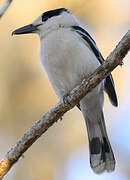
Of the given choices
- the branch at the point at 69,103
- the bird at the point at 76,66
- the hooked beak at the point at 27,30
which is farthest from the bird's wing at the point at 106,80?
the branch at the point at 69,103

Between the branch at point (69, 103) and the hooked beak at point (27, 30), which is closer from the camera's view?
the branch at point (69, 103)

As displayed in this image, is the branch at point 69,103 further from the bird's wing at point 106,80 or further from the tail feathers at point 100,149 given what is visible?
the tail feathers at point 100,149

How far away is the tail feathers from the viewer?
12.2 ft

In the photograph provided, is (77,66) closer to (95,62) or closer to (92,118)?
(95,62)

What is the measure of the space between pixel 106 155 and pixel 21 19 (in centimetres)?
199

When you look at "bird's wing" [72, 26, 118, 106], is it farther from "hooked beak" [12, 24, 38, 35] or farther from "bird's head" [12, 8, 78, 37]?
"hooked beak" [12, 24, 38, 35]

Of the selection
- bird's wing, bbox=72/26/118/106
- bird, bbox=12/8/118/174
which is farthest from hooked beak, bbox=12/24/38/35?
bird's wing, bbox=72/26/118/106

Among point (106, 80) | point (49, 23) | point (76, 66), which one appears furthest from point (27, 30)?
point (106, 80)

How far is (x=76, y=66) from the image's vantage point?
136 inches

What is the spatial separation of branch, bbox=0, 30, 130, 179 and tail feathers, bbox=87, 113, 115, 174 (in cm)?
85

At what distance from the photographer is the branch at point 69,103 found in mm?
2762

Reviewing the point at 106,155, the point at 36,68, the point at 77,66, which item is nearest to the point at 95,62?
the point at 77,66

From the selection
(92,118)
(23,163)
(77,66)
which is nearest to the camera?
(77,66)

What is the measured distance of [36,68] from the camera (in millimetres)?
4934
